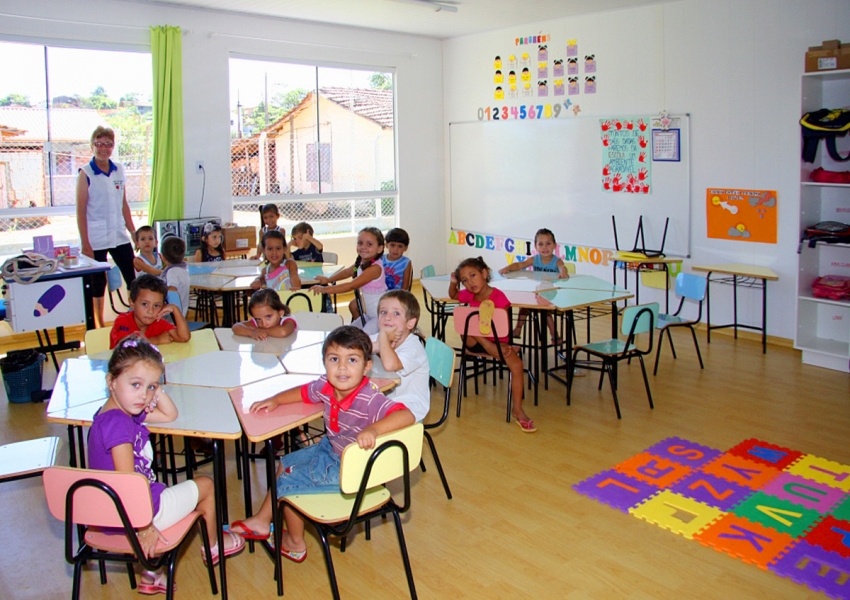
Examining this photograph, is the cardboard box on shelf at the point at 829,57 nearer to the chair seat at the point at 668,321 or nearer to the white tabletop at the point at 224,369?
the chair seat at the point at 668,321

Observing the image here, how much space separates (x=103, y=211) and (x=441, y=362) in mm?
3952

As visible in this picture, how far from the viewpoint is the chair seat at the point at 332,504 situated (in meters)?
2.61

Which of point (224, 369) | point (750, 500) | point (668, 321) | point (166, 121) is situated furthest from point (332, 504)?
point (166, 121)

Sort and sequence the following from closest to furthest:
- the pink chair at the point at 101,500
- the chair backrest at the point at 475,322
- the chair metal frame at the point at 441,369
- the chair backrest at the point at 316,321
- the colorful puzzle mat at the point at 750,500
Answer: the pink chair at the point at 101,500
the colorful puzzle mat at the point at 750,500
the chair metal frame at the point at 441,369
the chair backrest at the point at 316,321
the chair backrest at the point at 475,322

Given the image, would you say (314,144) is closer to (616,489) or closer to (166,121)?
(166,121)

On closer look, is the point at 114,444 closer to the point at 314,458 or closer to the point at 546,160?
the point at 314,458

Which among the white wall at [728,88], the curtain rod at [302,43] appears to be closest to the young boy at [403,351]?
the white wall at [728,88]

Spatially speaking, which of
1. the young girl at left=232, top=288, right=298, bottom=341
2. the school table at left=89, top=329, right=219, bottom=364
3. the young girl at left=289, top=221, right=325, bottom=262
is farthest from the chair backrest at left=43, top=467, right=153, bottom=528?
the young girl at left=289, top=221, right=325, bottom=262

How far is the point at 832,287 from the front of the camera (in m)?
5.80

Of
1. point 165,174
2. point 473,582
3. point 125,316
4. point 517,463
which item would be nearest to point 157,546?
point 473,582

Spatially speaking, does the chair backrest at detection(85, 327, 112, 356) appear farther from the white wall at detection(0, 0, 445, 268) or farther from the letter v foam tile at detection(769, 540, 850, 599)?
the white wall at detection(0, 0, 445, 268)

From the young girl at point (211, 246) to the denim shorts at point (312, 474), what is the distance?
14.0 ft

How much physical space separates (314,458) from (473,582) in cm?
80

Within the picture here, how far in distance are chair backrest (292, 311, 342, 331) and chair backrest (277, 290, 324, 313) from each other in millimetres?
421
